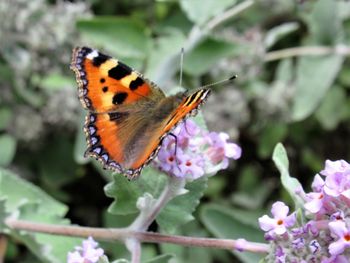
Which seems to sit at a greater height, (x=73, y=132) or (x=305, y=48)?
(x=305, y=48)

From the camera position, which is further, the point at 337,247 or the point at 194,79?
the point at 194,79

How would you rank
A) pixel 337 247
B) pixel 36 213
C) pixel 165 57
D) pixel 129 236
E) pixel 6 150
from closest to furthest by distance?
pixel 337 247 → pixel 129 236 → pixel 36 213 → pixel 6 150 → pixel 165 57

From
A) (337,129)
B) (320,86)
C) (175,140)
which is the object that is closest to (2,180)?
(175,140)

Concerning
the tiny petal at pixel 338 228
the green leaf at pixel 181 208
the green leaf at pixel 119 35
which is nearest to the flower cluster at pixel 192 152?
the green leaf at pixel 181 208

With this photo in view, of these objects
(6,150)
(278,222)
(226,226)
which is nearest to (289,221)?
(278,222)

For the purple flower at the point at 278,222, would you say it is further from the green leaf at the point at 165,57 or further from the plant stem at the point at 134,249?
the green leaf at the point at 165,57

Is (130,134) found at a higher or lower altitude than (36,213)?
higher

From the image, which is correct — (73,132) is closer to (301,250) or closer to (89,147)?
(89,147)

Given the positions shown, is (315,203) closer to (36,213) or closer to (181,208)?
(181,208)
